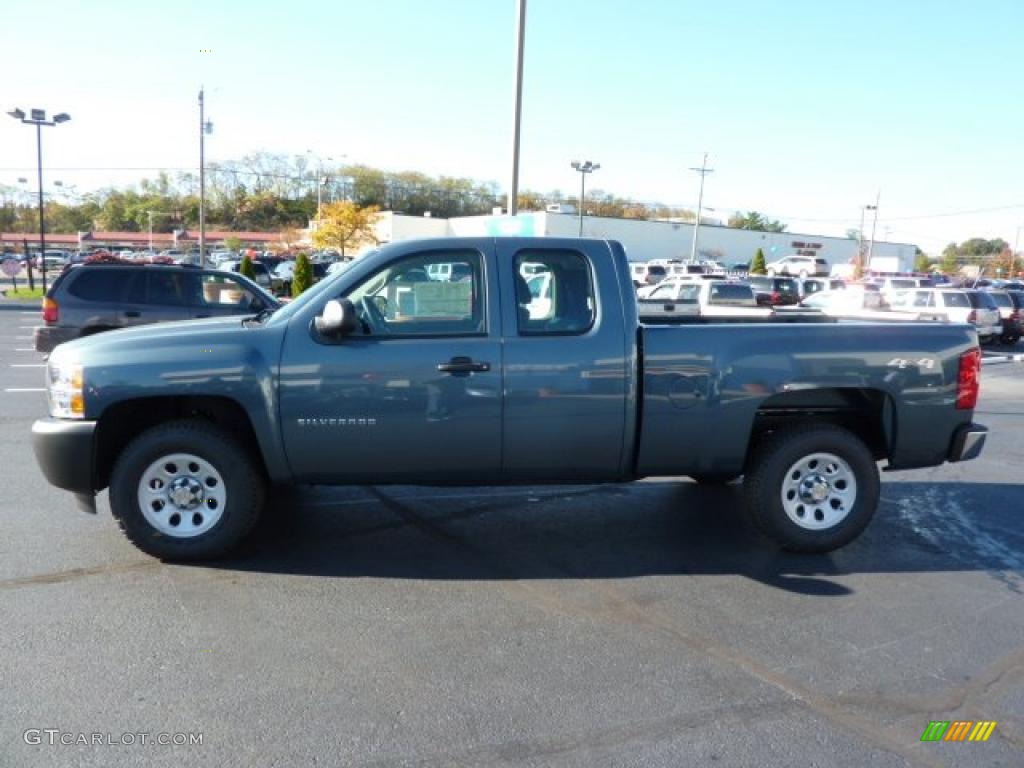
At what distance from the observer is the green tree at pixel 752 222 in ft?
434

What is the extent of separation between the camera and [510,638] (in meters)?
4.07

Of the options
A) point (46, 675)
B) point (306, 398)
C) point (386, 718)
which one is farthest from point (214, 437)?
point (386, 718)

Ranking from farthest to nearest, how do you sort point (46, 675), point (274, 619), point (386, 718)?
point (274, 619)
point (46, 675)
point (386, 718)

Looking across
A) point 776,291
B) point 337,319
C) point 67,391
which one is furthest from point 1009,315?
point 67,391

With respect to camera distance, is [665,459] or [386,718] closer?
[386,718]

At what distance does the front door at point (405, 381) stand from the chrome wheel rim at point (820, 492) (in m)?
1.95

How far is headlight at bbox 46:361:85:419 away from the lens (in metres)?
4.74

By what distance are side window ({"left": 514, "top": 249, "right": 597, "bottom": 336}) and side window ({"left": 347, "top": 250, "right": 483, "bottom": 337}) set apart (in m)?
0.25

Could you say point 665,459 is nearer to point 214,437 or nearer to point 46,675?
point 214,437

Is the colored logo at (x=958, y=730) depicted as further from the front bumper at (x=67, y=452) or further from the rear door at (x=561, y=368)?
the front bumper at (x=67, y=452)

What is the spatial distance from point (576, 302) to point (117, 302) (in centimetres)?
977

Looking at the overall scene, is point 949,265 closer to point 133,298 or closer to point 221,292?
point 221,292

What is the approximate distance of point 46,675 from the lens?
11.8 feet

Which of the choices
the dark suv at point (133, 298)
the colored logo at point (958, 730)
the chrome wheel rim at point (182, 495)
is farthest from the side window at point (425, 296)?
the dark suv at point (133, 298)
